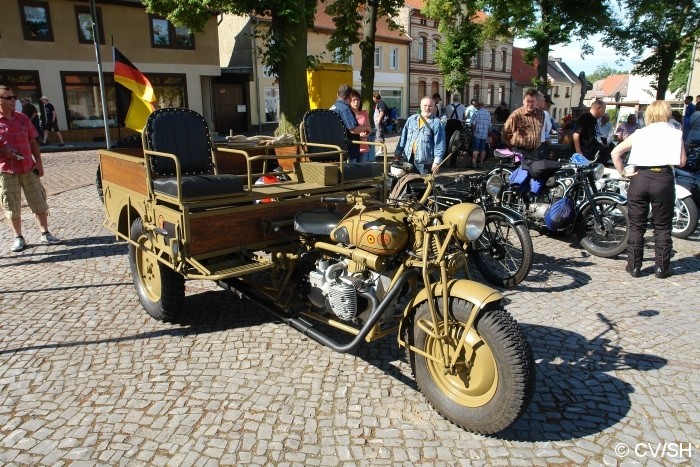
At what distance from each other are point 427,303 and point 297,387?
3.56 ft

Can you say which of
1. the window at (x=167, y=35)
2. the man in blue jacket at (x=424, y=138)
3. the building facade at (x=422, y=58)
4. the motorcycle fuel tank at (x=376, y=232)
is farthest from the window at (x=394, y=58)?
the motorcycle fuel tank at (x=376, y=232)

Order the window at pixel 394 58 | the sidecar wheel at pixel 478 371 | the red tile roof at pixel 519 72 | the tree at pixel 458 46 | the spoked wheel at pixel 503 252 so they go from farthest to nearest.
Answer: the red tile roof at pixel 519 72
the window at pixel 394 58
the tree at pixel 458 46
the spoked wheel at pixel 503 252
the sidecar wheel at pixel 478 371

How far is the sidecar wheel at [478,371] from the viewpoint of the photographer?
2.69 meters

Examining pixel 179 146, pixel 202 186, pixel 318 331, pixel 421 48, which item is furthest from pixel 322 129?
pixel 421 48

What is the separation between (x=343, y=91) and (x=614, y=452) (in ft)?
21.7

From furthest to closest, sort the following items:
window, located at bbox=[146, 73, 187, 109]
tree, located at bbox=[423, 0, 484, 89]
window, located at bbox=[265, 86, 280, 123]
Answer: window, located at bbox=[265, 86, 280, 123] → window, located at bbox=[146, 73, 187, 109] → tree, located at bbox=[423, 0, 484, 89]

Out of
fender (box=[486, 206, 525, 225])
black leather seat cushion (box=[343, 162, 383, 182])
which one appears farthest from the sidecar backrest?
fender (box=[486, 206, 525, 225])

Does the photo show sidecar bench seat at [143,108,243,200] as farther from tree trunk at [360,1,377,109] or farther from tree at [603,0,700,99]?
tree at [603,0,700,99]

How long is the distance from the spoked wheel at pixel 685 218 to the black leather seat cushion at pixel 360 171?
4464 mm

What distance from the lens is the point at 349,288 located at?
3.30 m

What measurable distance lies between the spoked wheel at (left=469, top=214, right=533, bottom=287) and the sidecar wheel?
218cm

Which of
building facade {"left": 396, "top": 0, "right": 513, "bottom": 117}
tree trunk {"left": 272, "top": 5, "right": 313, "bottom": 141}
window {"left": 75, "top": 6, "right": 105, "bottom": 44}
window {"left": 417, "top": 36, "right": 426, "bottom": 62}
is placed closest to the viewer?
tree trunk {"left": 272, "top": 5, "right": 313, "bottom": 141}

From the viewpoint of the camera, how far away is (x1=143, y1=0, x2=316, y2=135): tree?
395 inches

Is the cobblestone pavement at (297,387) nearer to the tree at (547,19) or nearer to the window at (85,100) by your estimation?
the tree at (547,19)
